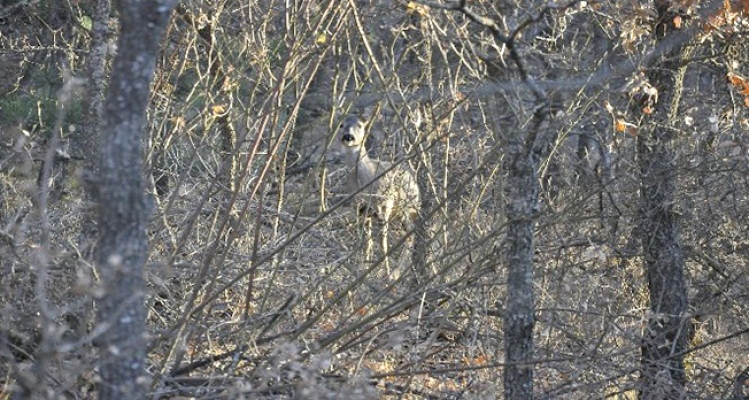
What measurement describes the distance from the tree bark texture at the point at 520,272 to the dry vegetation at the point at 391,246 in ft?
0.52

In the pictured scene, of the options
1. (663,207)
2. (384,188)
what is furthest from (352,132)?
(663,207)

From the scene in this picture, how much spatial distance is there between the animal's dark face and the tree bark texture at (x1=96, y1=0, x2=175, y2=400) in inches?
302

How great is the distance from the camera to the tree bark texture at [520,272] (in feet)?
21.2

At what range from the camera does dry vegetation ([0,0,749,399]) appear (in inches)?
231

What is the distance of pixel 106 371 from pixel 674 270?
238 inches

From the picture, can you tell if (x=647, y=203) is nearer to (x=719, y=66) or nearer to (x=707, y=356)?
(x=719, y=66)

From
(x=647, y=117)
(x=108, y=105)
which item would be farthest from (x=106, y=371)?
(x=647, y=117)

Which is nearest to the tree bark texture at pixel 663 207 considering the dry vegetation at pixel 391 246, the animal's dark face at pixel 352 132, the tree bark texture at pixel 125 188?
the dry vegetation at pixel 391 246

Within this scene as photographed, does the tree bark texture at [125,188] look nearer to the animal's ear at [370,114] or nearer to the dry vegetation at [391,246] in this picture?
the dry vegetation at [391,246]

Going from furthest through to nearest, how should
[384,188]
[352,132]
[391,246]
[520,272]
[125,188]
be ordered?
[352,132], [384,188], [391,246], [520,272], [125,188]

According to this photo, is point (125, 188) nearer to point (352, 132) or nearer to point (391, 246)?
point (391, 246)

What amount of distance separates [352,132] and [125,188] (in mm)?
8089

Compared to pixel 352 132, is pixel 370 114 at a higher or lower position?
lower

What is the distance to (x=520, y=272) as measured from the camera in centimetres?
657
